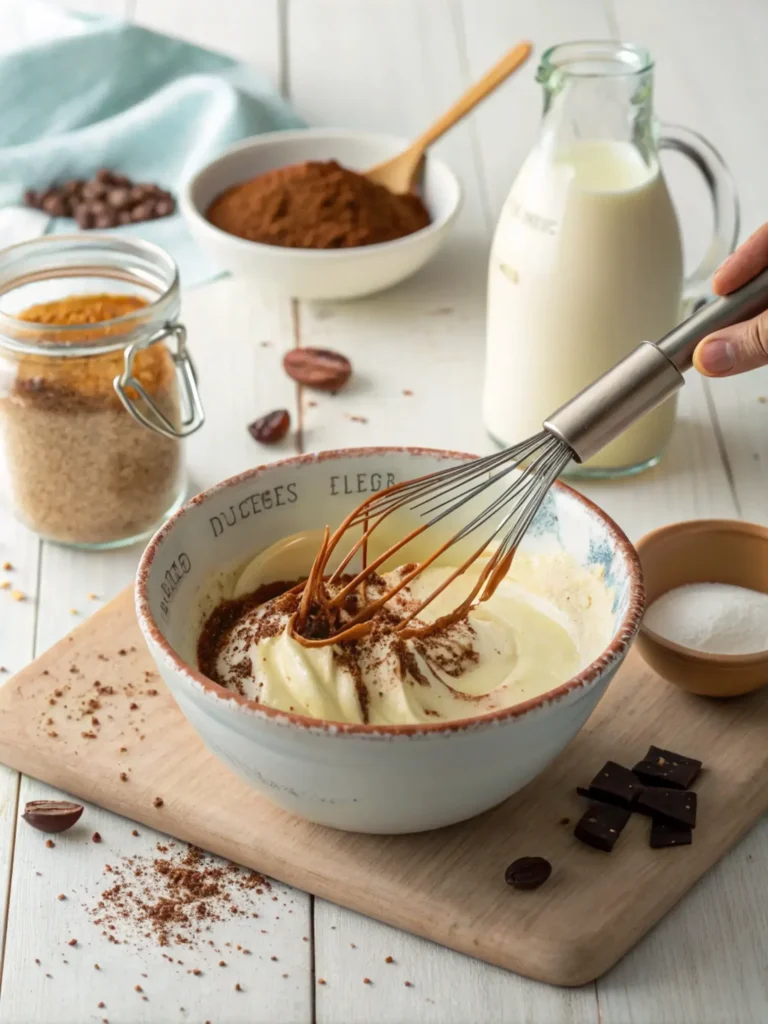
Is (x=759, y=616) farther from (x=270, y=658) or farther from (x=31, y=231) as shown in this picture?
(x=31, y=231)

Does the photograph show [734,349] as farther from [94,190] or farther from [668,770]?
[94,190]

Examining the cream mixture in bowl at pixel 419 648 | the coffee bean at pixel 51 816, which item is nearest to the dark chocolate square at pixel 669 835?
the cream mixture in bowl at pixel 419 648

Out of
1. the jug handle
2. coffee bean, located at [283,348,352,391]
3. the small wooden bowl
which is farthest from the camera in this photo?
coffee bean, located at [283,348,352,391]

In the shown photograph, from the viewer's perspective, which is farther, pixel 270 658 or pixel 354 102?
pixel 354 102

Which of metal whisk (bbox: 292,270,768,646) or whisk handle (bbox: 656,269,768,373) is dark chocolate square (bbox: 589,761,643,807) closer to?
metal whisk (bbox: 292,270,768,646)

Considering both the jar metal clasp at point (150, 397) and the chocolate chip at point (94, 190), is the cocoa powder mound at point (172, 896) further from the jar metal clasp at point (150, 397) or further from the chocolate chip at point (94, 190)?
the chocolate chip at point (94, 190)

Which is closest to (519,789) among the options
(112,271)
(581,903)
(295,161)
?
(581,903)

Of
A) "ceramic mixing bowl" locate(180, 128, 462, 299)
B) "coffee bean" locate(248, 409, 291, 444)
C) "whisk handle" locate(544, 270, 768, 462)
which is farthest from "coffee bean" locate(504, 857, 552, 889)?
"ceramic mixing bowl" locate(180, 128, 462, 299)
